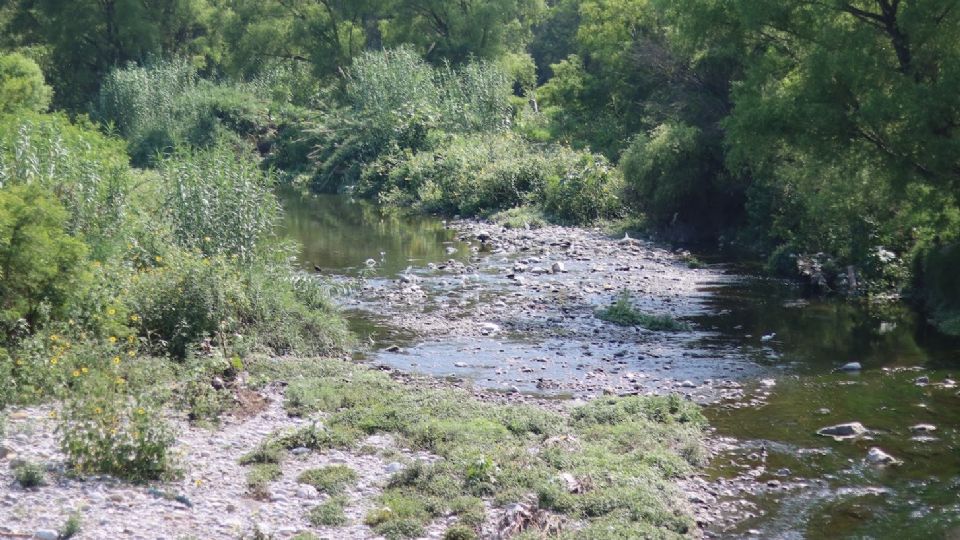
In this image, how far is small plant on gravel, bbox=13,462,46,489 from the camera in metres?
7.73

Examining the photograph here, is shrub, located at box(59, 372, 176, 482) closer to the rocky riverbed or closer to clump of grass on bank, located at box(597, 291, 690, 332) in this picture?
the rocky riverbed

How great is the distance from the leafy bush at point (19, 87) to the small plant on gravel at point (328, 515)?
14889 mm

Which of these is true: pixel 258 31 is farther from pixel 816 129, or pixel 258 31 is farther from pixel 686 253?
pixel 816 129

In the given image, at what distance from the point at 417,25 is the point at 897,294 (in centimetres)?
3194

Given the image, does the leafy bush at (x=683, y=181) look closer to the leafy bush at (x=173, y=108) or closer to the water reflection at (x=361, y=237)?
the water reflection at (x=361, y=237)

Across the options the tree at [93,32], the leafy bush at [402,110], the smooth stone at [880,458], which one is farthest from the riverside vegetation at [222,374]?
the tree at [93,32]

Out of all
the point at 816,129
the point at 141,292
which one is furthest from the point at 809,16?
the point at 141,292

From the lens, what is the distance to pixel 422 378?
1282 cm

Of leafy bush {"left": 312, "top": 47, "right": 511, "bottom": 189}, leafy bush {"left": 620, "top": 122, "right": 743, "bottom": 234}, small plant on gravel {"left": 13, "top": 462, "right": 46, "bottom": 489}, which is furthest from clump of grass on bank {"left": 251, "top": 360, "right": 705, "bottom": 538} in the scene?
leafy bush {"left": 312, "top": 47, "right": 511, "bottom": 189}

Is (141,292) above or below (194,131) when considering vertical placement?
below

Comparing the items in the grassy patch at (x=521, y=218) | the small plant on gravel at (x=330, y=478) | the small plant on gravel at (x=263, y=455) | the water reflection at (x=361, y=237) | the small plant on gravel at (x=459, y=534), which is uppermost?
the grassy patch at (x=521, y=218)

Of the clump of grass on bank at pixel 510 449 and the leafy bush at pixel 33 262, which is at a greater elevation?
the leafy bush at pixel 33 262

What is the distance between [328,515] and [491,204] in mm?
21623

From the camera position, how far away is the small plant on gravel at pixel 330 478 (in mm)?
8641
